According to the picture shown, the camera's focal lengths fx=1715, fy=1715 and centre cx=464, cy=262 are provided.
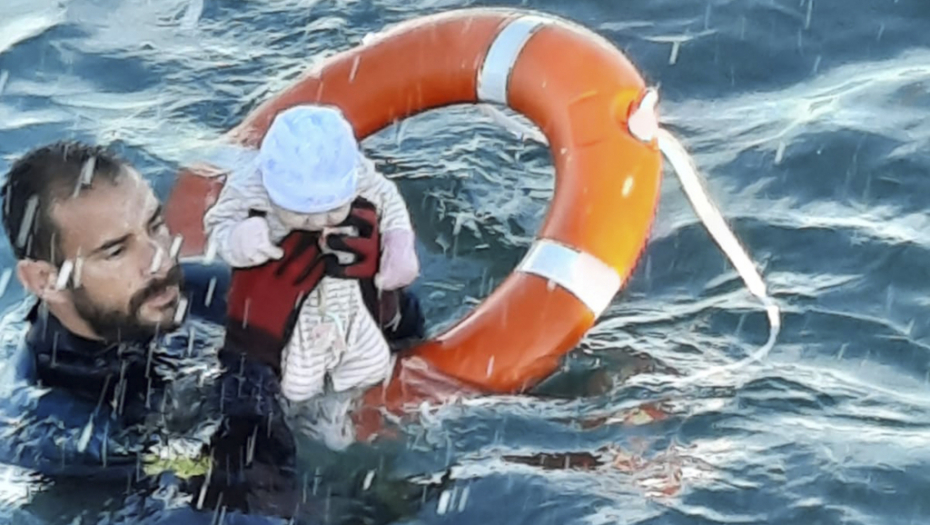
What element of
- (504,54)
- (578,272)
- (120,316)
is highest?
(504,54)

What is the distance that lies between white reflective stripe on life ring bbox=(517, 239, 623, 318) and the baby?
495 millimetres

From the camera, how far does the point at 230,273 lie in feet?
15.2

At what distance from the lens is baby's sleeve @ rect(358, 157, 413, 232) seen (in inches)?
171

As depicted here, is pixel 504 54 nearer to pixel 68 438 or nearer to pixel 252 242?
pixel 252 242

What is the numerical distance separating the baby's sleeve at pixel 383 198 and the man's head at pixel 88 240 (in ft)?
1.74

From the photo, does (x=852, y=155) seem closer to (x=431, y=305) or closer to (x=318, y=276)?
(x=431, y=305)

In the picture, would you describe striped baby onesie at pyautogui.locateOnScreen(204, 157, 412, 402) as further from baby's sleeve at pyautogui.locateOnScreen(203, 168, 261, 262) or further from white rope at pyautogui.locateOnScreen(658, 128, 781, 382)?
white rope at pyautogui.locateOnScreen(658, 128, 781, 382)

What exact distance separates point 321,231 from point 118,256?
0.52 metres

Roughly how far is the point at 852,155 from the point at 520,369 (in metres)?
2.02

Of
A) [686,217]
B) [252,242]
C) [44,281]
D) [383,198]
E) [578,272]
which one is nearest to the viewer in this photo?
[252,242]

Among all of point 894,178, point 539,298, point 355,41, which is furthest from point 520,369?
point 355,41

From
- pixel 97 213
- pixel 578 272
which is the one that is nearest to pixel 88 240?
pixel 97 213

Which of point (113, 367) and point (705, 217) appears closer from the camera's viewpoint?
point (113, 367)

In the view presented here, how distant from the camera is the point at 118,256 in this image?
168 inches
